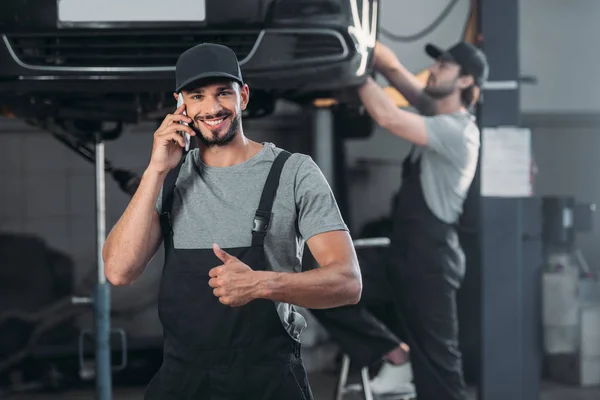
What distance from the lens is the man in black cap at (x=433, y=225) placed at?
3.79 m

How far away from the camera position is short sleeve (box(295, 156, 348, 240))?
197 cm

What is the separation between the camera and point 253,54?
2873mm

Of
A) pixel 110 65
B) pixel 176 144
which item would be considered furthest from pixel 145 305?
pixel 176 144

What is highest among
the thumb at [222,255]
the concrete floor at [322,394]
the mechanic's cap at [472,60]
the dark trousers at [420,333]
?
the mechanic's cap at [472,60]

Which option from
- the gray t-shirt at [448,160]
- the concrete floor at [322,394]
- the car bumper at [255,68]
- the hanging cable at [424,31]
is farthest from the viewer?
the concrete floor at [322,394]

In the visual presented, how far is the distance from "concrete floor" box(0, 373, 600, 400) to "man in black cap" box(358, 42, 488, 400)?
109 cm

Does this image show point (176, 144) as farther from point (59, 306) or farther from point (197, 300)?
point (59, 306)

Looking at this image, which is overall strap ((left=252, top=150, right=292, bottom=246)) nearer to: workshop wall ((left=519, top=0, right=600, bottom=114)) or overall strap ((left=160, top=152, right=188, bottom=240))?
overall strap ((left=160, top=152, right=188, bottom=240))

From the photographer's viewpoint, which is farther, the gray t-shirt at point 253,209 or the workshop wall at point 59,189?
the workshop wall at point 59,189

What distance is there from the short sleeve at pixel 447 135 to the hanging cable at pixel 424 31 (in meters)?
0.97

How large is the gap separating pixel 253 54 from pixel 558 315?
77.0 inches

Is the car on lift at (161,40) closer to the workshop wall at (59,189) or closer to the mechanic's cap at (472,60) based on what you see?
the mechanic's cap at (472,60)

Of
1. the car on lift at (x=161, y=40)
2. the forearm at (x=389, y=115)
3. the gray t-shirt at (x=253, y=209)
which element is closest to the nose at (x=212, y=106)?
the gray t-shirt at (x=253, y=209)

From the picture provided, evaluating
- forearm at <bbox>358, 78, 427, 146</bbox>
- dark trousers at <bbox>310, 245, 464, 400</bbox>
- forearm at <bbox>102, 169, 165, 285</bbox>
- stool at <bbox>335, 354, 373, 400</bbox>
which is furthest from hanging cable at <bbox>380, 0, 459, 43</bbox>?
forearm at <bbox>102, 169, 165, 285</bbox>
